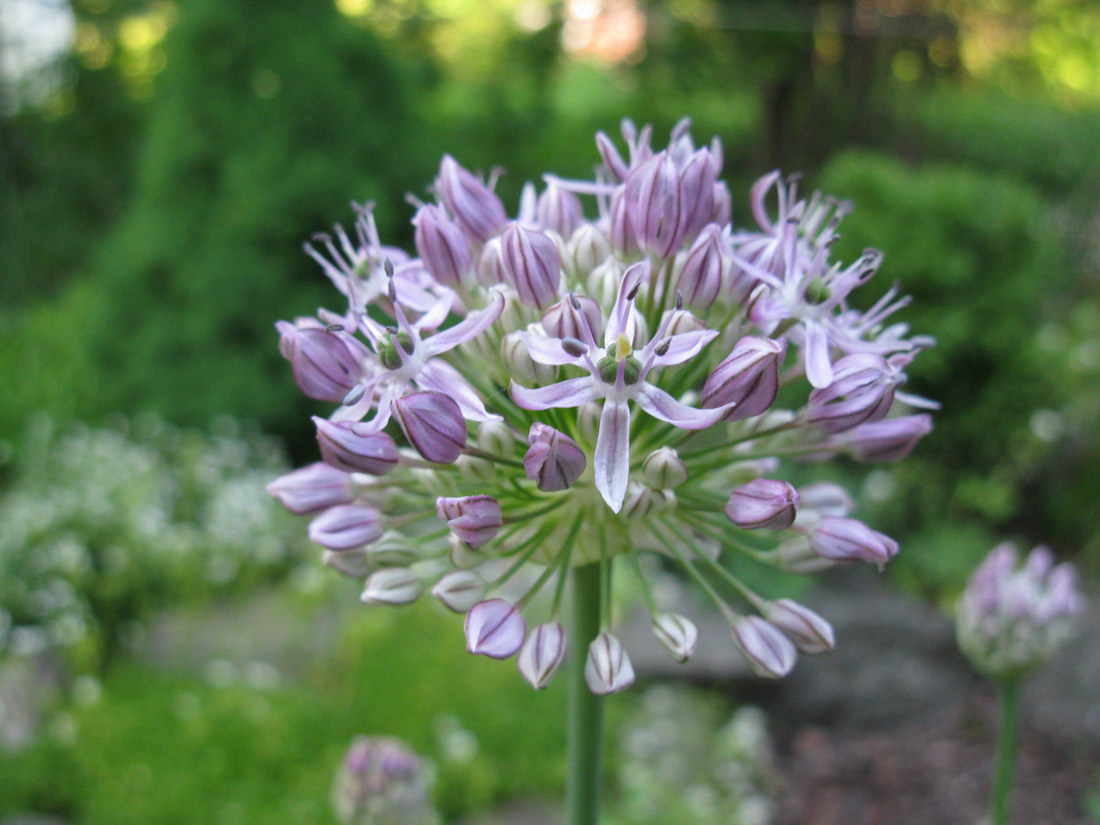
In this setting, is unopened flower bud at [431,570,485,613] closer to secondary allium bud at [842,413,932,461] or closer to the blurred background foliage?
secondary allium bud at [842,413,932,461]

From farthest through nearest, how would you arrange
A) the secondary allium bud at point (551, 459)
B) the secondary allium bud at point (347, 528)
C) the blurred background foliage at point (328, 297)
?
the blurred background foliage at point (328, 297), the secondary allium bud at point (347, 528), the secondary allium bud at point (551, 459)

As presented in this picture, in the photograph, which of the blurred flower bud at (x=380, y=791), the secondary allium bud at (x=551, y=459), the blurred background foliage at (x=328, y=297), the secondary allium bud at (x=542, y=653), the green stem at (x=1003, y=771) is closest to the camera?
the secondary allium bud at (x=551, y=459)

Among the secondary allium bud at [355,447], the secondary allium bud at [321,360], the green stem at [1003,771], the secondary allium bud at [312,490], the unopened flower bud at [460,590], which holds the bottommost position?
the green stem at [1003,771]

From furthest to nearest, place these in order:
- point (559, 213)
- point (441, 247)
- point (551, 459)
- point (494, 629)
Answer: point (559, 213) < point (441, 247) < point (494, 629) < point (551, 459)

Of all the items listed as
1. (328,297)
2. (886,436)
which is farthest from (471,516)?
(328,297)

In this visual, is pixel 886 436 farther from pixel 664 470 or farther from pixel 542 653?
pixel 542 653

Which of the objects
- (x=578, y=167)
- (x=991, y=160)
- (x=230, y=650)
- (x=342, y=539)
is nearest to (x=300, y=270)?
(x=578, y=167)

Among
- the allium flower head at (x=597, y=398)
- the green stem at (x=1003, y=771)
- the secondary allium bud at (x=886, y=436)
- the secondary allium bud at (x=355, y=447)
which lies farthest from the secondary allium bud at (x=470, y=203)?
the green stem at (x=1003, y=771)

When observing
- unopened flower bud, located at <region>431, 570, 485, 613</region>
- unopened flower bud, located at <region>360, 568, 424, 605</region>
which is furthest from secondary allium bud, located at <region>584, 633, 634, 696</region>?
unopened flower bud, located at <region>360, 568, 424, 605</region>

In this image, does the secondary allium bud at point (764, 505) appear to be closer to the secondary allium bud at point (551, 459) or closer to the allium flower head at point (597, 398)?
the allium flower head at point (597, 398)
